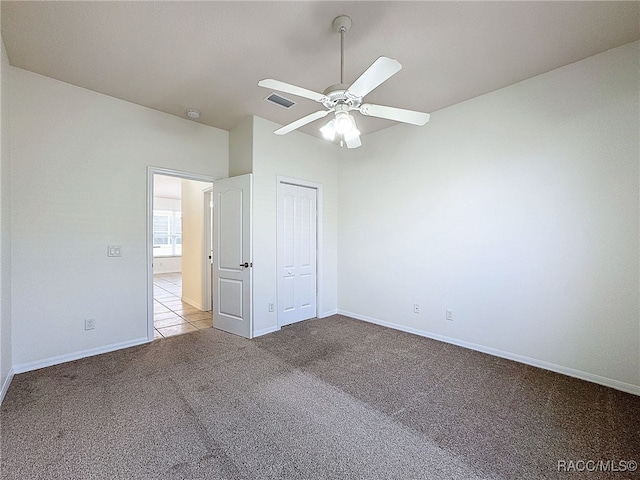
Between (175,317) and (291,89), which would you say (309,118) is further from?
(175,317)

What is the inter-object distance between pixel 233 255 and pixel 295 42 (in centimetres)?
256

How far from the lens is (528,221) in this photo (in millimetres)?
2799

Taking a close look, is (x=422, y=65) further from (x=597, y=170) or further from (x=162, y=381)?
(x=162, y=381)

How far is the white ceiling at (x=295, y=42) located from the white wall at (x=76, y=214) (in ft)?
1.07

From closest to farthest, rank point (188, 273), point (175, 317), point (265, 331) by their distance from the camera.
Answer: point (265, 331) < point (175, 317) < point (188, 273)

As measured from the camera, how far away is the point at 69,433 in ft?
5.89

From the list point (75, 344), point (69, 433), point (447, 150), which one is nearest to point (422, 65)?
point (447, 150)

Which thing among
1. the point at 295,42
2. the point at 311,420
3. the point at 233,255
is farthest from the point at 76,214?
the point at 311,420

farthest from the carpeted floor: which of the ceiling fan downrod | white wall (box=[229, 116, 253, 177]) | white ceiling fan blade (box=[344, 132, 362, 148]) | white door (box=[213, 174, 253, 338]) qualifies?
the ceiling fan downrod

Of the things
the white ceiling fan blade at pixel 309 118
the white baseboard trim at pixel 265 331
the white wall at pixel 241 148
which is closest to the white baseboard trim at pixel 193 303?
the white baseboard trim at pixel 265 331

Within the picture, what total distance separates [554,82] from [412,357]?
121 inches

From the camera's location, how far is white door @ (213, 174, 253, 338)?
3.59 metres

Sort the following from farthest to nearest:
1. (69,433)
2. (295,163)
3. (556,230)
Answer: (295,163), (556,230), (69,433)

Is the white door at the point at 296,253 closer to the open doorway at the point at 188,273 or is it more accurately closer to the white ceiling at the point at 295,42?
the open doorway at the point at 188,273
